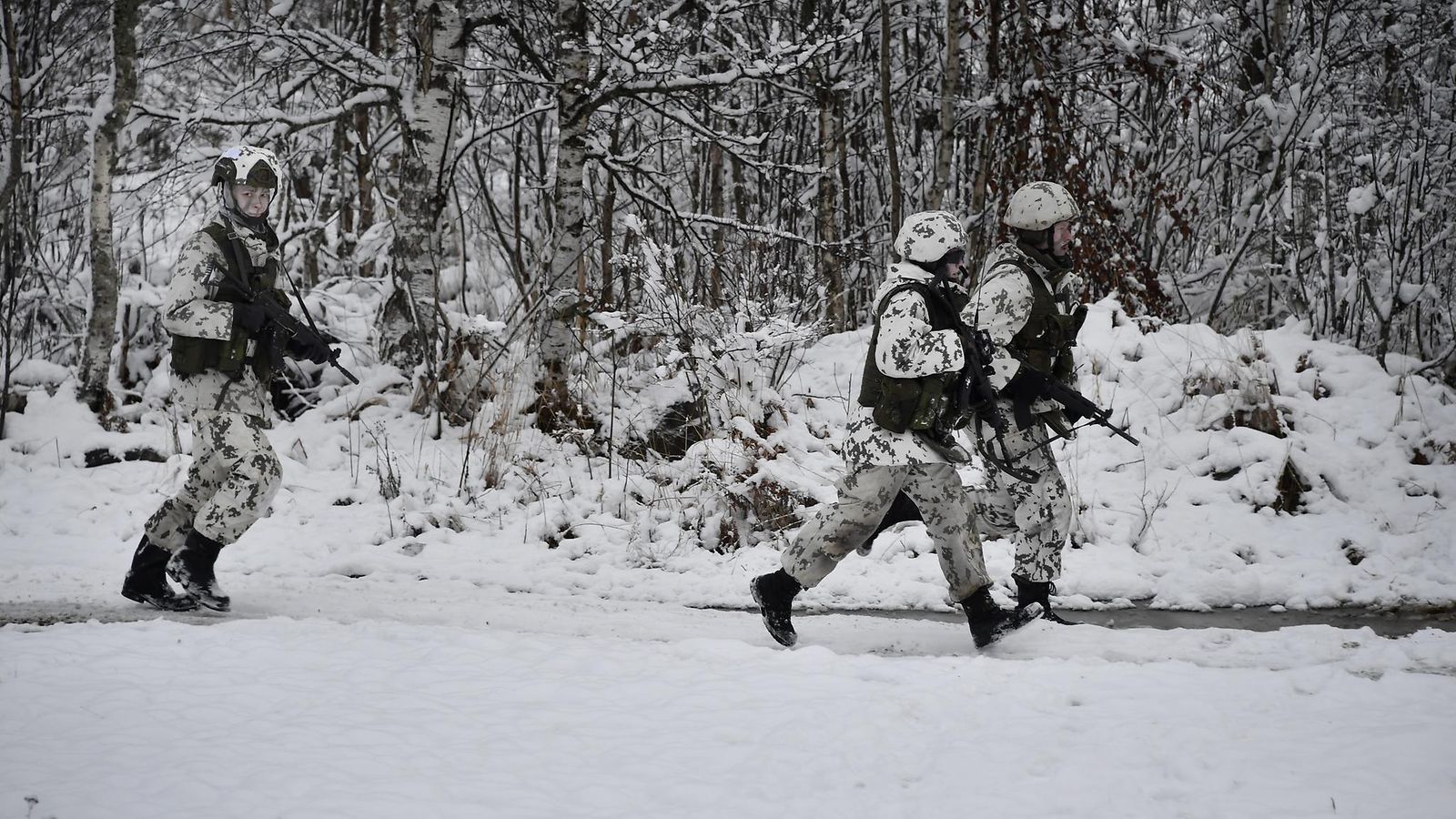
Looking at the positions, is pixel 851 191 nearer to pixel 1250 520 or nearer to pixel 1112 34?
pixel 1112 34

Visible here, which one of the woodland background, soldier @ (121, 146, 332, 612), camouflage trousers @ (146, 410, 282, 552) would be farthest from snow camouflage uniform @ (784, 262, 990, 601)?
the woodland background

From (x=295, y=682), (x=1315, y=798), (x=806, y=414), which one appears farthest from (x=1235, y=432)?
(x=295, y=682)

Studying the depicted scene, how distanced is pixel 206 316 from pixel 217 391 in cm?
36

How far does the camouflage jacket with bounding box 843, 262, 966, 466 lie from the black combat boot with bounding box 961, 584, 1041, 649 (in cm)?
62

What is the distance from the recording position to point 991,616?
4.43 meters

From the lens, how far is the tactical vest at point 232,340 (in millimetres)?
4793

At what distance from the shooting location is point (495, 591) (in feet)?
19.1

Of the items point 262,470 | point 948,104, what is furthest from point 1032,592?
point 948,104

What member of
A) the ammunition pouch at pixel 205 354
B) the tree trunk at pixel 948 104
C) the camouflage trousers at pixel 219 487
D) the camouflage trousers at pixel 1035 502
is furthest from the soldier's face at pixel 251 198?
the tree trunk at pixel 948 104

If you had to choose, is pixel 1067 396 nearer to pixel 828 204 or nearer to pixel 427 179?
pixel 828 204

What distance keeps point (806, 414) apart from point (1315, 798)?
5644mm

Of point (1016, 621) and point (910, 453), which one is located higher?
point (910, 453)

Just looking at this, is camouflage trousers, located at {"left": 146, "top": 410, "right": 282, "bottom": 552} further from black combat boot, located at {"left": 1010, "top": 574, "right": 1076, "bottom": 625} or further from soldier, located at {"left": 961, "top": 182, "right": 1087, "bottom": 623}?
black combat boot, located at {"left": 1010, "top": 574, "right": 1076, "bottom": 625}

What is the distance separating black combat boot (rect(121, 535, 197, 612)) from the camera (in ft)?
16.1
